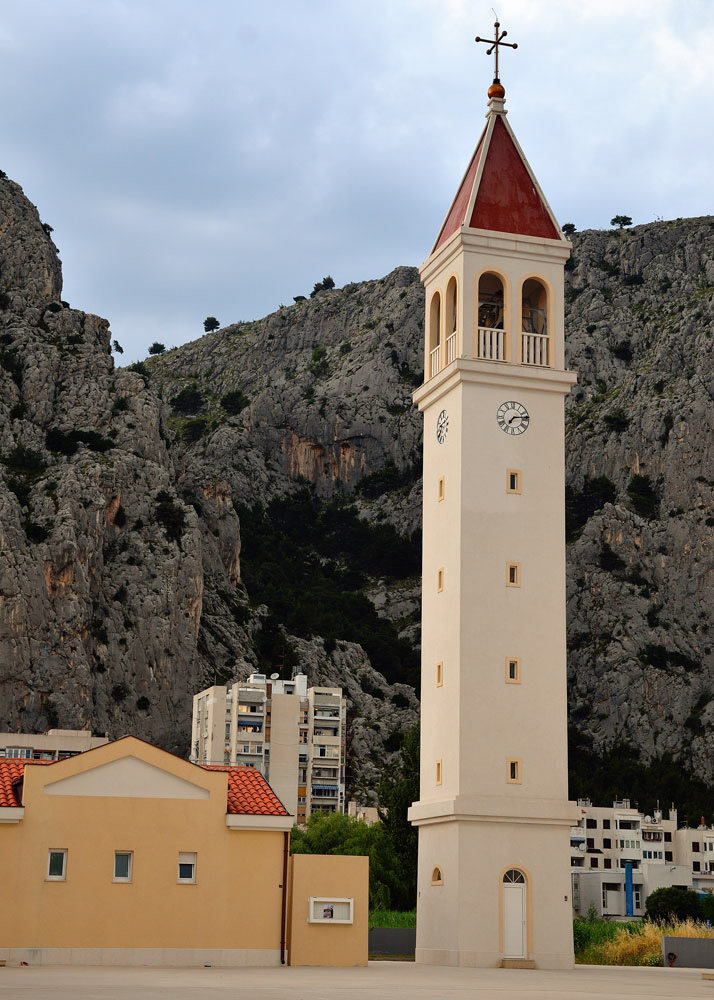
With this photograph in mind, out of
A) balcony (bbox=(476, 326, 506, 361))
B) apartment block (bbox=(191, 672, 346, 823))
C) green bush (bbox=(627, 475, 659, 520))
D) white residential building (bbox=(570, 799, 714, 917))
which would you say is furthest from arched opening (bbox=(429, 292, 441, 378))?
green bush (bbox=(627, 475, 659, 520))

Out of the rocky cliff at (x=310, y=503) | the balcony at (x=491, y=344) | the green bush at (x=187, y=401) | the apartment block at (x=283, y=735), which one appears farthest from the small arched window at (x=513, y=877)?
the green bush at (x=187, y=401)

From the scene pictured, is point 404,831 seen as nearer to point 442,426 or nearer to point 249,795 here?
point 442,426

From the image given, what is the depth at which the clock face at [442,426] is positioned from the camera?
42.7 meters

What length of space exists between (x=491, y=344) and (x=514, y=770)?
13.4 m

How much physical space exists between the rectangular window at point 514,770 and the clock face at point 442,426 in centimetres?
1037

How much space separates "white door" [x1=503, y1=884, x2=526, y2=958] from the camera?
123 ft

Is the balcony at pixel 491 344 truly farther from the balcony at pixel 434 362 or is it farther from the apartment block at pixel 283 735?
the apartment block at pixel 283 735

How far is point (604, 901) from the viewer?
377ft

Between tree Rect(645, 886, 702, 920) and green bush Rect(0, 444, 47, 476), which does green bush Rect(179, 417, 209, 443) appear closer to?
green bush Rect(0, 444, 47, 476)

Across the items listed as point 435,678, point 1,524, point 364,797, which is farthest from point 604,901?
point 435,678

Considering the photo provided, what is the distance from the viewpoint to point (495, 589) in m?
40.2

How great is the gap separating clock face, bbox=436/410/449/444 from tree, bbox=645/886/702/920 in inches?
2176

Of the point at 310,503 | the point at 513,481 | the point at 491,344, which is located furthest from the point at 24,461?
the point at 513,481

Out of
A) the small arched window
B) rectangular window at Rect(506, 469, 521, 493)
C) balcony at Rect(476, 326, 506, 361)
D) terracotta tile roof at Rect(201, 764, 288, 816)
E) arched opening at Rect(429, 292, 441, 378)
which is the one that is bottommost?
the small arched window
